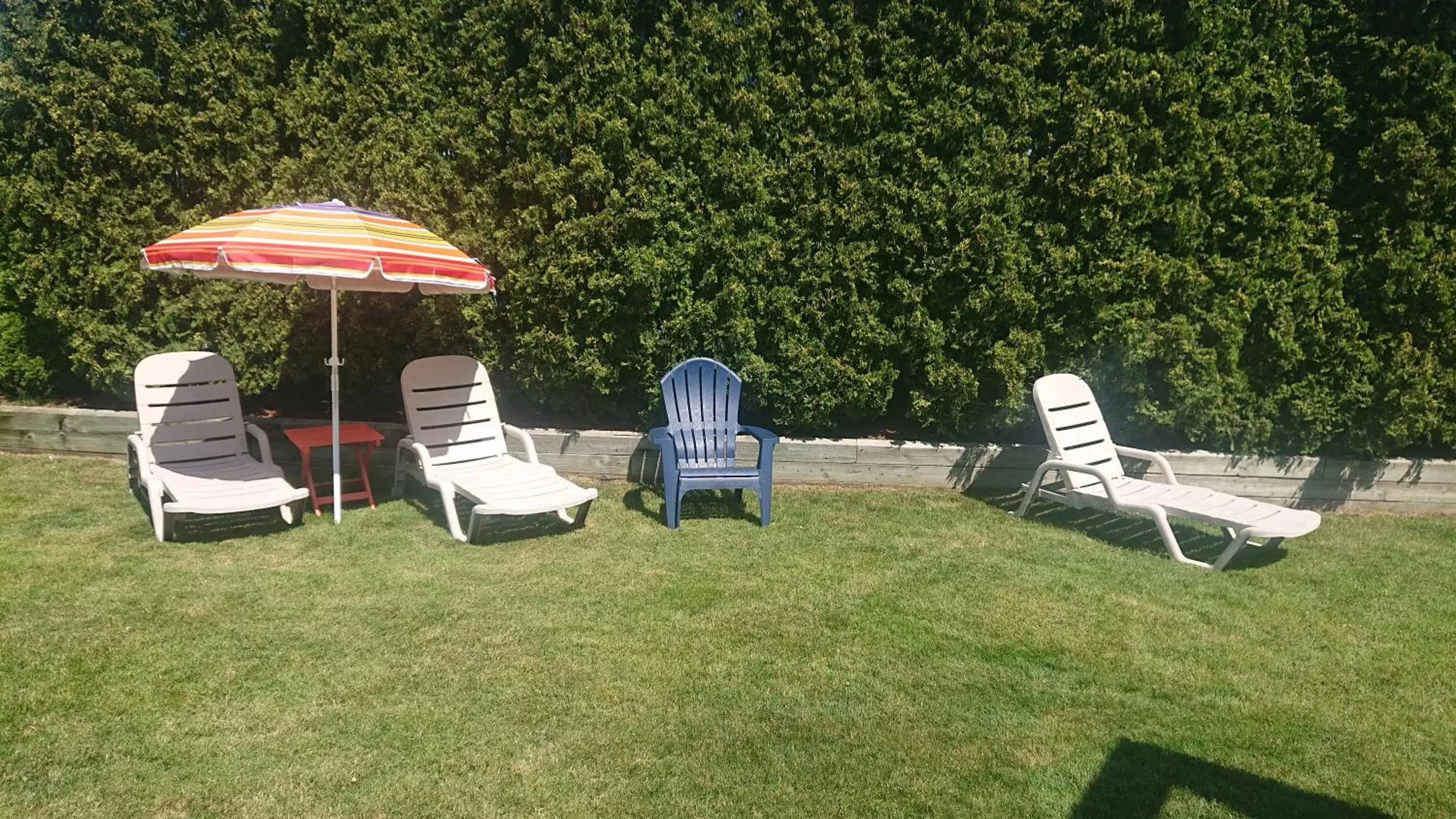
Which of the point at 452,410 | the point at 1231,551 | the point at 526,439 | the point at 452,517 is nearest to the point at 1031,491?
the point at 1231,551

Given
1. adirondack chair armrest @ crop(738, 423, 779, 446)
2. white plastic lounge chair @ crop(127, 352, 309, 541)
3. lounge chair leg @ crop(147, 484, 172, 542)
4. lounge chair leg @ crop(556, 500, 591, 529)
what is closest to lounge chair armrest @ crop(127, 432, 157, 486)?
white plastic lounge chair @ crop(127, 352, 309, 541)

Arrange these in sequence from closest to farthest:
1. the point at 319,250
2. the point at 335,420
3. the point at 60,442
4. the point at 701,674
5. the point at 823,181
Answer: the point at 701,674 → the point at 319,250 → the point at 335,420 → the point at 823,181 → the point at 60,442

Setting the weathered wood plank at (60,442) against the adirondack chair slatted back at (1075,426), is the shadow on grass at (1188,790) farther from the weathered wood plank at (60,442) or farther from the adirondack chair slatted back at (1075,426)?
the weathered wood plank at (60,442)

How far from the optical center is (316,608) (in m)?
4.29

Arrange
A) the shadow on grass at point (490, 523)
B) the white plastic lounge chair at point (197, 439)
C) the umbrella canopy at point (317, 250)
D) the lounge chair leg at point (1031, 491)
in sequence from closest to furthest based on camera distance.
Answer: the umbrella canopy at point (317, 250), the white plastic lounge chair at point (197, 439), the shadow on grass at point (490, 523), the lounge chair leg at point (1031, 491)

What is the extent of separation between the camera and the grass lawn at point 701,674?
297 centimetres

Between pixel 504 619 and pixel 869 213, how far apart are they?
414cm

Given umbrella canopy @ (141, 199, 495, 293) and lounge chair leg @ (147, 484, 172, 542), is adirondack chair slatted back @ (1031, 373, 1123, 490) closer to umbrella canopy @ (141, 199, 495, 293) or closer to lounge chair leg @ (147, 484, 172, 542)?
umbrella canopy @ (141, 199, 495, 293)

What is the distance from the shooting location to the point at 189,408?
605 centimetres

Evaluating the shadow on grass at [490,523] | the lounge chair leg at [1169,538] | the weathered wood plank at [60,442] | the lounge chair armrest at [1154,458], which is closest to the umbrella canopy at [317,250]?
the shadow on grass at [490,523]

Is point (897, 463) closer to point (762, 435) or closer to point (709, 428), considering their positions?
point (762, 435)

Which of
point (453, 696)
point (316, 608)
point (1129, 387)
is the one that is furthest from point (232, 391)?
point (1129, 387)

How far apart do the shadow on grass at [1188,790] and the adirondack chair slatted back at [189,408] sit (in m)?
5.79

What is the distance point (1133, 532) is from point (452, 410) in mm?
4976
